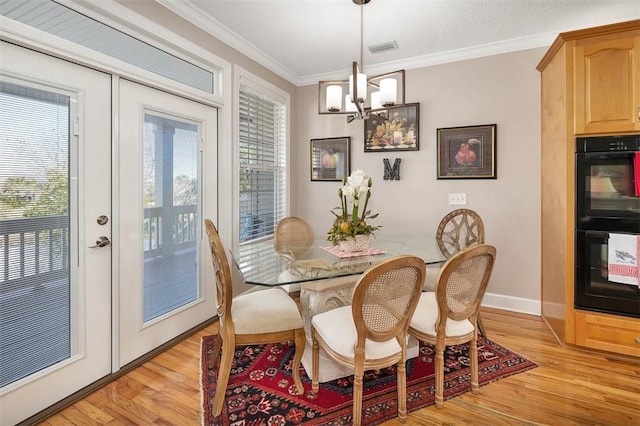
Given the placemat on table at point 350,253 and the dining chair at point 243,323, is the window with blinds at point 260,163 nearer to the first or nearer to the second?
the placemat on table at point 350,253

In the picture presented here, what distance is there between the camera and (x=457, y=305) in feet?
5.98

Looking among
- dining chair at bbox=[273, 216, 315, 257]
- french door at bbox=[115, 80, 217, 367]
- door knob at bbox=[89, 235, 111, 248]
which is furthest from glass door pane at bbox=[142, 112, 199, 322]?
dining chair at bbox=[273, 216, 315, 257]

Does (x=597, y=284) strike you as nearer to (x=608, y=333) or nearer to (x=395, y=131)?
(x=608, y=333)

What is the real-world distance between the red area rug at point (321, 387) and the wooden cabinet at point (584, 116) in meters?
→ 0.61

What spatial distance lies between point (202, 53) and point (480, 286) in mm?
2790

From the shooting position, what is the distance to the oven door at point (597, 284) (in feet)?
7.68

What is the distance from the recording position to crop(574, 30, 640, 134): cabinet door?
2277 mm

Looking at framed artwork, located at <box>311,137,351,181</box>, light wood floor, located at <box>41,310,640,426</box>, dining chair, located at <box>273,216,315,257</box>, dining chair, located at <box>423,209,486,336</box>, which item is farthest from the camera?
framed artwork, located at <box>311,137,351,181</box>

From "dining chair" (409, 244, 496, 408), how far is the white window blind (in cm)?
216

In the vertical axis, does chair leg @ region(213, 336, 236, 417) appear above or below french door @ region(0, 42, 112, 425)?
below

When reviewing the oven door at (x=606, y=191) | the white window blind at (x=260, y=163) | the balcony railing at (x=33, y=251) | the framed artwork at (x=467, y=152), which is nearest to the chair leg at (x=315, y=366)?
the balcony railing at (x=33, y=251)

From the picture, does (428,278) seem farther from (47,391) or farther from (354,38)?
(47,391)

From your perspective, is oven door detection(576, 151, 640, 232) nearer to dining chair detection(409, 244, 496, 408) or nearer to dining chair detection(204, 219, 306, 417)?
dining chair detection(409, 244, 496, 408)

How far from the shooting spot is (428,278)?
8.64 feet
